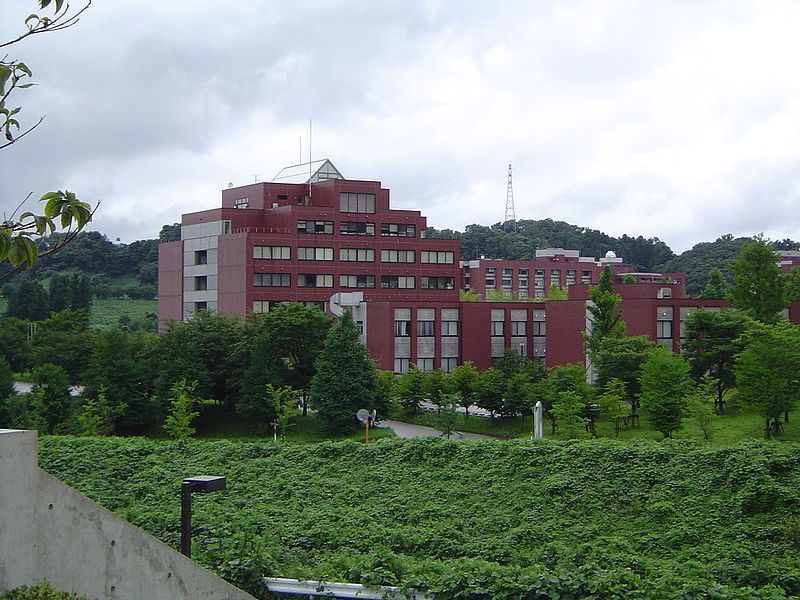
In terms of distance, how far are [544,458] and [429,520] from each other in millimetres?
2744

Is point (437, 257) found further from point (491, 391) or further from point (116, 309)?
point (116, 309)

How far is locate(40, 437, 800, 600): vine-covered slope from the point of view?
9.70 m

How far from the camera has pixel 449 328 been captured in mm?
50844

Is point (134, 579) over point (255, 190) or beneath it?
beneath

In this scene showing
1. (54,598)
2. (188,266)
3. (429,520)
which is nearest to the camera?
(54,598)

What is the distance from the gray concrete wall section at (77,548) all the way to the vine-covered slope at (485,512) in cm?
88

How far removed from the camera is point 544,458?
46.8 ft

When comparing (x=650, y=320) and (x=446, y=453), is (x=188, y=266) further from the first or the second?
(x=446, y=453)

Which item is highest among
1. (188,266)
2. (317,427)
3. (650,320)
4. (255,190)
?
(255,190)

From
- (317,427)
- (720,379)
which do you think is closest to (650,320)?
(720,379)

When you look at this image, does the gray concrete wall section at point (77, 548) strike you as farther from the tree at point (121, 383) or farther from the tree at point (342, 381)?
the tree at point (342, 381)

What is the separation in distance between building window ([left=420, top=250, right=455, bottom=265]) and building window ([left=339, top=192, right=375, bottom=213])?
4891 millimetres

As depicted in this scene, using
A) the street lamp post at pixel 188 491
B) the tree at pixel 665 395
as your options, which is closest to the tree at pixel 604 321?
the tree at pixel 665 395

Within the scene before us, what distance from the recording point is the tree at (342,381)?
33125 mm
